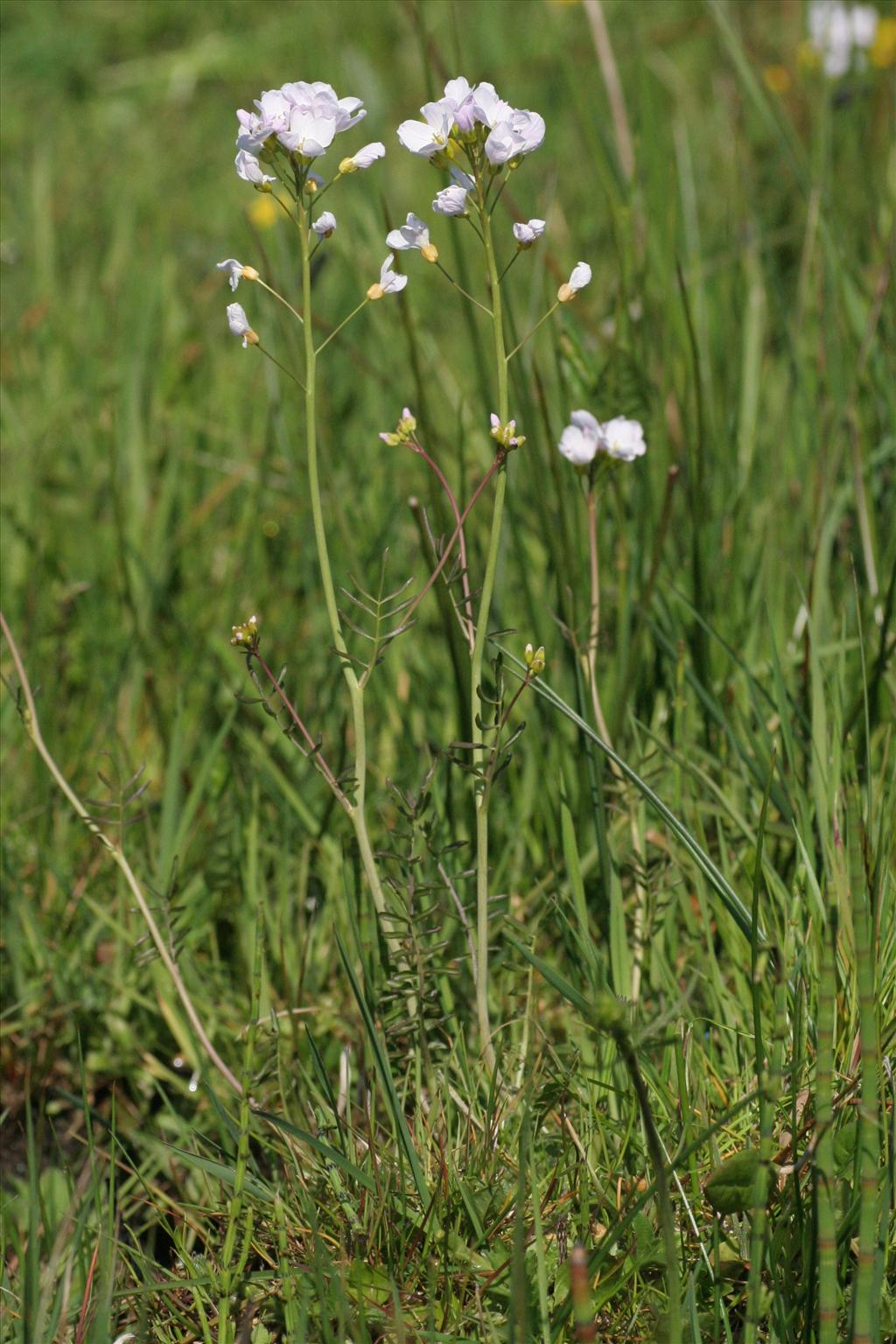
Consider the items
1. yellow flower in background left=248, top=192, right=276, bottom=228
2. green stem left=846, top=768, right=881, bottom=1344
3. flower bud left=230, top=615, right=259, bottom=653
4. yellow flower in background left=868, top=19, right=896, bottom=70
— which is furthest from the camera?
yellow flower in background left=248, top=192, right=276, bottom=228

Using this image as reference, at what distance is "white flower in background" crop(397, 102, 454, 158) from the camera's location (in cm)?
108

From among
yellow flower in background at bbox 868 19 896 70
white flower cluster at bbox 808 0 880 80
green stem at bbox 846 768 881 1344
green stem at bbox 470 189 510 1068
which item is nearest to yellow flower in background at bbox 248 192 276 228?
white flower cluster at bbox 808 0 880 80

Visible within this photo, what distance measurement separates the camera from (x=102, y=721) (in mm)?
1894

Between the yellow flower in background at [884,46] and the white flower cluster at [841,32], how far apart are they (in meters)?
0.04

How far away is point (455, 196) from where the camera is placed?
109 cm

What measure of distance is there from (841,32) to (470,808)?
93.3 inches

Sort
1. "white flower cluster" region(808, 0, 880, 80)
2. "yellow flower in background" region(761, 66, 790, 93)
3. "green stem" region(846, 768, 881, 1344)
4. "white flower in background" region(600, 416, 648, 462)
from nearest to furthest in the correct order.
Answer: "green stem" region(846, 768, 881, 1344)
"white flower in background" region(600, 416, 648, 462)
"white flower cluster" region(808, 0, 880, 80)
"yellow flower in background" region(761, 66, 790, 93)

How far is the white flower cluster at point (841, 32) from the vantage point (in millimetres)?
2818

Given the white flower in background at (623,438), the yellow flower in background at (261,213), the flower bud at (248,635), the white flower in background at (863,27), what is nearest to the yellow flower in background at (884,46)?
the white flower in background at (863,27)

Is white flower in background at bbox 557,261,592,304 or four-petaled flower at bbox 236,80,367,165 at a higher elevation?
four-petaled flower at bbox 236,80,367,165

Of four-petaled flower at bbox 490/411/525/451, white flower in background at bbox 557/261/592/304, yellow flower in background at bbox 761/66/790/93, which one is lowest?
four-petaled flower at bbox 490/411/525/451

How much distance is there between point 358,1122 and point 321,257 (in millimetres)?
1131

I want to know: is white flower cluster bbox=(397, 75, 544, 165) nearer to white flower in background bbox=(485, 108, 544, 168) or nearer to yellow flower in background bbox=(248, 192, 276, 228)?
white flower in background bbox=(485, 108, 544, 168)

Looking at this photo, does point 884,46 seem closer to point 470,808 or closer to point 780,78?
point 780,78
